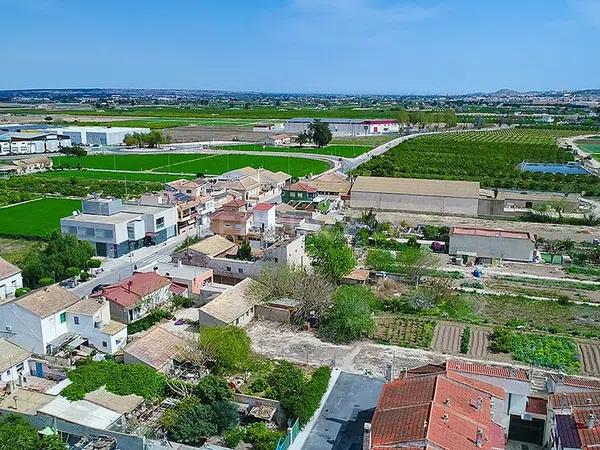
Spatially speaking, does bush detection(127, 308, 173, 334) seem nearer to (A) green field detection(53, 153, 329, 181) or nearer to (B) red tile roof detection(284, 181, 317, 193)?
(B) red tile roof detection(284, 181, 317, 193)

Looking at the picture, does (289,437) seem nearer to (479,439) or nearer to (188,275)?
(479,439)

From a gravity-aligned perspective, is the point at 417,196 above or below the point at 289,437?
above

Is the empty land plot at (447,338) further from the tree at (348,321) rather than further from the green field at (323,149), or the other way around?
the green field at (323,149)

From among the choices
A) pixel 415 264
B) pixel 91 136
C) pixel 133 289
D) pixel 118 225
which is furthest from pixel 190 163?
pixel 133 289

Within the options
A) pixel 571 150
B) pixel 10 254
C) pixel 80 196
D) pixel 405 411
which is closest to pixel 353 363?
pixel 405 411

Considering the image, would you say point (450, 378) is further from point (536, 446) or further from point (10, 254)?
point (10, 254)

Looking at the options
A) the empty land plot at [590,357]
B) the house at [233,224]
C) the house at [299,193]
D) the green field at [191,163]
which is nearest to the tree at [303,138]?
the green field at [191,163]
